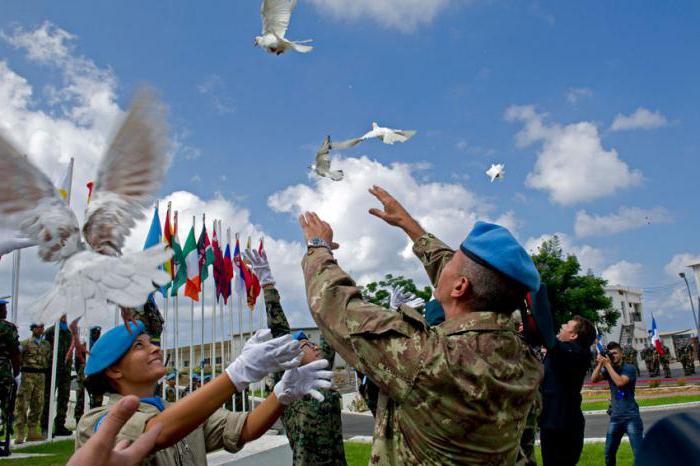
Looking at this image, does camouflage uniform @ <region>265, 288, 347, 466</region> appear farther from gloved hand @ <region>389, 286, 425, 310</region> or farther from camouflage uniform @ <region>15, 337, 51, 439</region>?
camouflage uniform @ <region>15, 337, 51, 439</region>

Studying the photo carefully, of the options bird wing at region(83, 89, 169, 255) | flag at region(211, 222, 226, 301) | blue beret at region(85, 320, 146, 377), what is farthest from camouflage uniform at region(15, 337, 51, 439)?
bird wing at region(83, 89, 169, 255)

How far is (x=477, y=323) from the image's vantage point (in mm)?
1934

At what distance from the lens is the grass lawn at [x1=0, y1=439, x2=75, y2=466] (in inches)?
306

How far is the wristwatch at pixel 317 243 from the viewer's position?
2271 mm

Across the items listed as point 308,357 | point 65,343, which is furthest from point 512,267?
point 65,343

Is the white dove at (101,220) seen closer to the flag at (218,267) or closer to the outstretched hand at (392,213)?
the outstretched hand at (392,213)

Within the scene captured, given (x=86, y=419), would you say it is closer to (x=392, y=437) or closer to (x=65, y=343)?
(x=392, y=437)

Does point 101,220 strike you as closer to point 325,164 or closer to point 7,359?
point 325,164

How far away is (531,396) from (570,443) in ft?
12.0

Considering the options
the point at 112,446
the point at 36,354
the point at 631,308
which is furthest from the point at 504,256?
the point at 631,308

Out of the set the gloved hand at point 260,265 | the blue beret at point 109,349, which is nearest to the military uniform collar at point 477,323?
the blue beret at point 109,349

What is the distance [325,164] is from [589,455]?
6937 millimetres

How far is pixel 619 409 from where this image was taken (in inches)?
278

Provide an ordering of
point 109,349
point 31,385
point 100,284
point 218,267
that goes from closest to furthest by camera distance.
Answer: point 100,284
point 109,349
point 31,385
point 218,267
